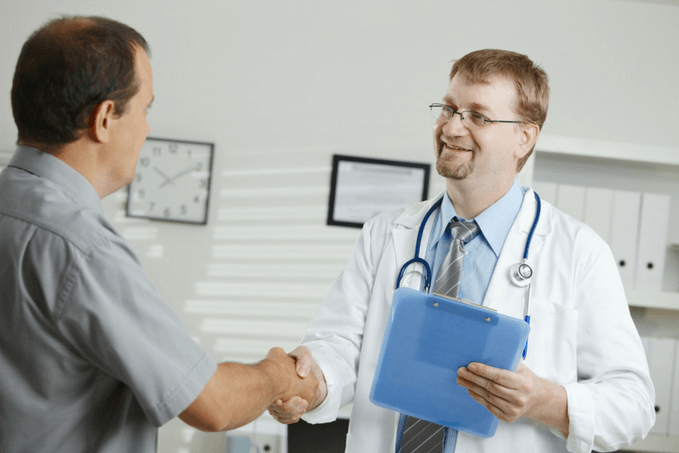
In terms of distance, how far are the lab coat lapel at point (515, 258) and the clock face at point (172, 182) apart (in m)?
1.86

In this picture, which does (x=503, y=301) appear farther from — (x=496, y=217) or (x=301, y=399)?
(x=301, y=399)

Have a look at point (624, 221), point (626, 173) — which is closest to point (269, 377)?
point (624, 221)

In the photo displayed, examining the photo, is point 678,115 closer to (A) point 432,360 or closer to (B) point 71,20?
(A) point 432,360

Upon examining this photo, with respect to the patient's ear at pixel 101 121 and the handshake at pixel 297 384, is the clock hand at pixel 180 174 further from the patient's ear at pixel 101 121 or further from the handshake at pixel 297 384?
the patient's ear at pixel 101 121

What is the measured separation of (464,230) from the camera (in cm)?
138

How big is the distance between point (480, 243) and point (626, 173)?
5.87 feet

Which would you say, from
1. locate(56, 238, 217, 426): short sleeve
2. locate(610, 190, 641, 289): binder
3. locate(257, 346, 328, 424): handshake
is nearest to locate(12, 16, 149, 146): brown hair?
locate(56, 238, 217, 426): short sleeve

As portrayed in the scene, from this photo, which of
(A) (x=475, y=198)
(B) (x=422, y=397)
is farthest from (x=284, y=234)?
(B) (x=422, y=397)

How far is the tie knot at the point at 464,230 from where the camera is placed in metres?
1.37

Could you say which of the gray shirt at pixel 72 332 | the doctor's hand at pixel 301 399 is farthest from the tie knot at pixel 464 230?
the gray shirt at pixel 72 332

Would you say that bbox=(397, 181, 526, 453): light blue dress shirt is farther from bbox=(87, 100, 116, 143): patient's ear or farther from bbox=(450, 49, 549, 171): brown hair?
bbox=(87, 100, 116, 143): patient's ear

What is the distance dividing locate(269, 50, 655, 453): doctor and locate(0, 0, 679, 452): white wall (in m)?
1.40

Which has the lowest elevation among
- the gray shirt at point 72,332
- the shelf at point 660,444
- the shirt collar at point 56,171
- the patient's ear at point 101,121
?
→ the shelf at point 660,444

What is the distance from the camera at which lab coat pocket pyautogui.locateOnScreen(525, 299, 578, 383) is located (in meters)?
1.24
